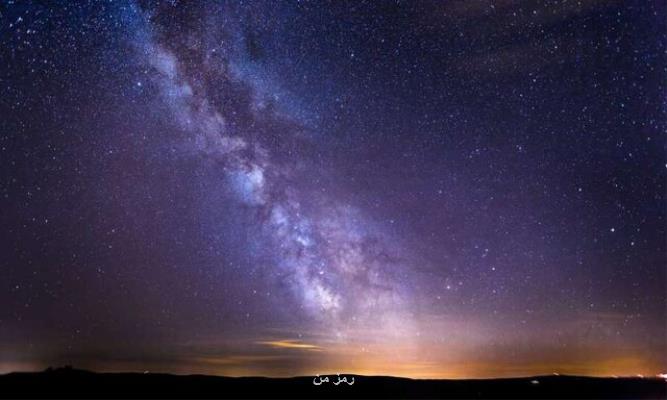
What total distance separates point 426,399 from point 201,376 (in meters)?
44.7

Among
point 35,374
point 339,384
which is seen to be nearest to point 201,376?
point 339,384

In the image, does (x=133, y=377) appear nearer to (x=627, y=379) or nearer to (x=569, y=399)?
(x=569, y=399)

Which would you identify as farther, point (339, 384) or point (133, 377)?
point (339, 384)

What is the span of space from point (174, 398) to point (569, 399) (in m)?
34.2

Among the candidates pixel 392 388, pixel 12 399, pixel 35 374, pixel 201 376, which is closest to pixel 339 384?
pixel 392 388

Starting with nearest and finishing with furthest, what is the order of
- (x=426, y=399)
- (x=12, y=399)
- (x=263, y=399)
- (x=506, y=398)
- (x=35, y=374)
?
(x=12, y=399) < (x=263, y=399) < (x=506, y=398) < (x=426, y=399) < (x=35, y=374)

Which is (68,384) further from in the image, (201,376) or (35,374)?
(201,376)

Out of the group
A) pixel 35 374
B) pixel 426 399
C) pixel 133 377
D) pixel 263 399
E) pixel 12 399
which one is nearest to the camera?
pixel 12 399

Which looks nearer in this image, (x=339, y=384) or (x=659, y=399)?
(x=659, y=399)

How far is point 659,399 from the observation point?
4969 cm

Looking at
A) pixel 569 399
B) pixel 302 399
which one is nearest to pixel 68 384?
pixel 302 399

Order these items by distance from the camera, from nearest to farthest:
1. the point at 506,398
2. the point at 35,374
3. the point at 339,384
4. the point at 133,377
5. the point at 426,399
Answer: the point at 506,398 < the point at 426,399 < the point at 35,374 < the point at 133,377 < the point at 339,384

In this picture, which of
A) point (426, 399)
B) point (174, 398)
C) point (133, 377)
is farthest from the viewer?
point (133, 377)

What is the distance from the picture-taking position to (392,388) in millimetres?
82875
